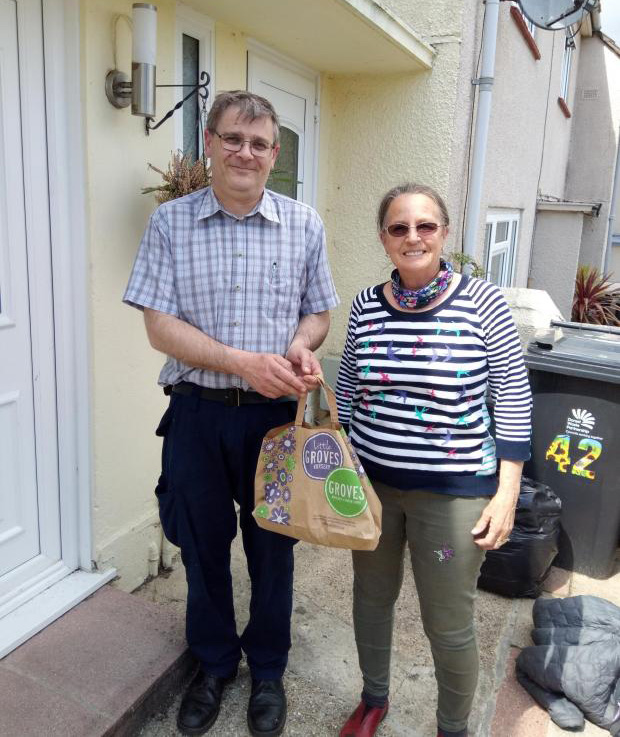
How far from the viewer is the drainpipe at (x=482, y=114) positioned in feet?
14.0

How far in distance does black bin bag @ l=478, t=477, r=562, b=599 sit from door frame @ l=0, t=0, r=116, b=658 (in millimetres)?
1799

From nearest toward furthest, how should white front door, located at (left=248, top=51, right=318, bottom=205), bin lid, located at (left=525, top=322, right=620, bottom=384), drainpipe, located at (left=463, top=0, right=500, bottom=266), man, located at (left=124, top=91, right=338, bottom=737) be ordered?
man, located at (left=124, top=91, right=338, bottom=737), bin lid, located at (left=525, top=322, right=620, bottom=384), white front door, located at (left=248, top=51, right=318, bottom=205), drainpipe, located at (left=463, top=0, right=500, bottom=266)

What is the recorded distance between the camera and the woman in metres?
1.79

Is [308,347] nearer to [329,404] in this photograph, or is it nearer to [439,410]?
[329,404]

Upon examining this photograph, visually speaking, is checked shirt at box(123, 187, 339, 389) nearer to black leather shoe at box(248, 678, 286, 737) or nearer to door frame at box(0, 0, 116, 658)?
door frame at box(0, 0, 116, 658)

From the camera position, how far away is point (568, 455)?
3.24 m

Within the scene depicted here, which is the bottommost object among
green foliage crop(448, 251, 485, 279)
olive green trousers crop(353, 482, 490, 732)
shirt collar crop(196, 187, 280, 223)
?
olive green trousers crop(353, 482, 490, 732)

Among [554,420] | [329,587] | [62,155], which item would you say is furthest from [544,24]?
[329,587]

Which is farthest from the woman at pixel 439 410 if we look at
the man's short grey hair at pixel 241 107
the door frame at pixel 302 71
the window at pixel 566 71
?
the window at pixel 566 71

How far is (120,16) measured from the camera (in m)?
2.41

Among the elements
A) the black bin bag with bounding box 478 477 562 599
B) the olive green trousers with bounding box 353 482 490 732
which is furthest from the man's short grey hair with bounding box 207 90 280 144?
the black bin bag with bounding box 478 477 562 599

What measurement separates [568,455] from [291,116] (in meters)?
2.53

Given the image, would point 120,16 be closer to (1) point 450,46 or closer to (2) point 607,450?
(1) point 450,46

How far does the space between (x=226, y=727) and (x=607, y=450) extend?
2151 mm
